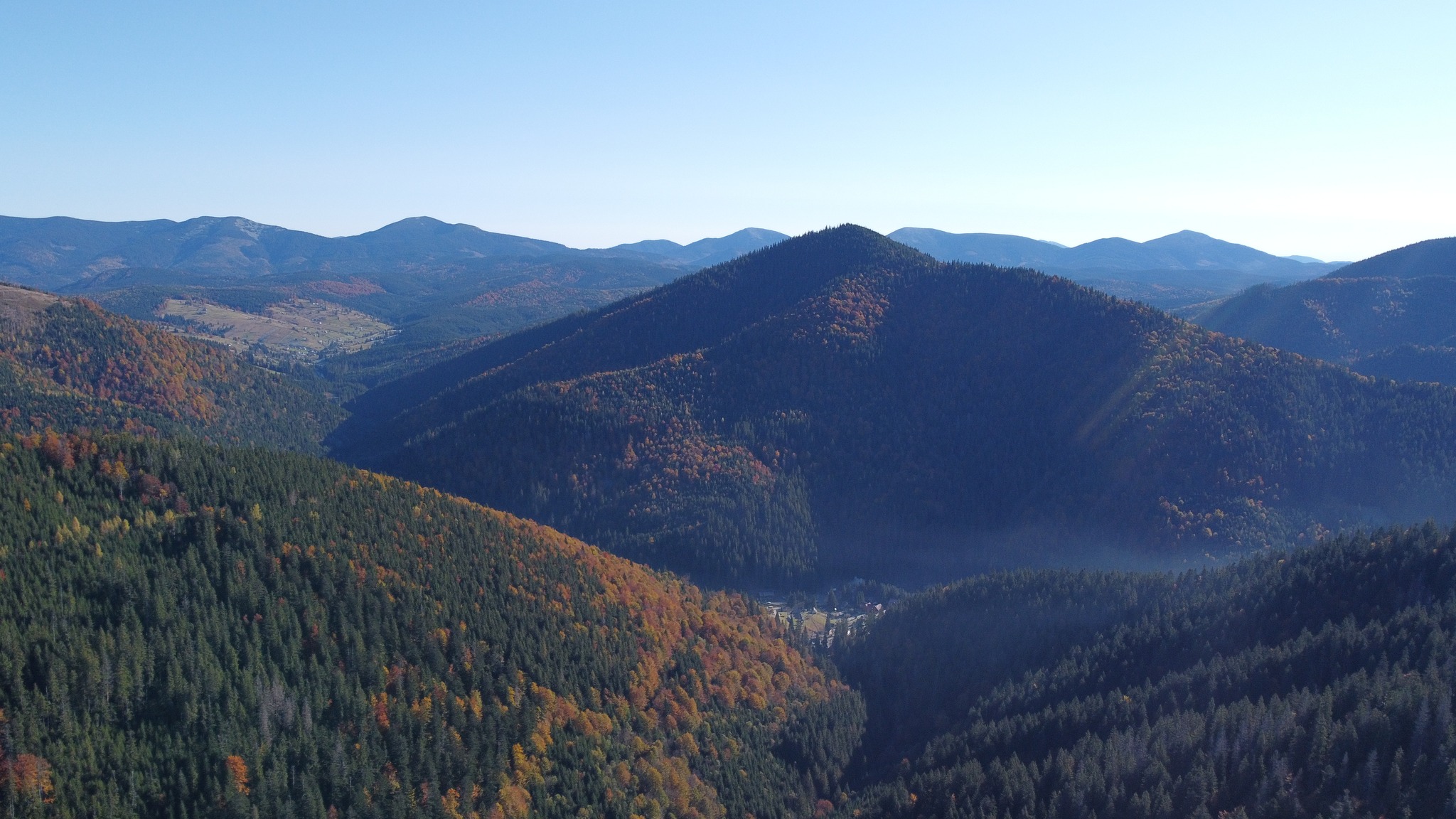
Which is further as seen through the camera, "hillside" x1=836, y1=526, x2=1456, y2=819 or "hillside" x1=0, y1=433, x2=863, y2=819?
"hillside" x1=836, y1=526, x2=1456, y2=819

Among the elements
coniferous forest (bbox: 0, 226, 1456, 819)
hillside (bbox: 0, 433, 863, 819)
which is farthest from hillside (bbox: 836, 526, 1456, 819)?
hillside (bbox: 0, 433, 863, 819)

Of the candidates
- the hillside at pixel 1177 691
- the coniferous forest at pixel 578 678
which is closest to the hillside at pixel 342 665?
the coniferous forest at pixel 578 678

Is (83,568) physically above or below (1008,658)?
above

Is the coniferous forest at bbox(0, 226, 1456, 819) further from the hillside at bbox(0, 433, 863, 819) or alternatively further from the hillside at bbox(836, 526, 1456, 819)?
the hillside at bbox(836, 526, 1456, 819)

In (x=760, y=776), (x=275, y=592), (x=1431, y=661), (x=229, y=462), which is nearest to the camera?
(x=1431, y=661)

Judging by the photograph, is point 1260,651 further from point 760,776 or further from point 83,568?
point 83,568

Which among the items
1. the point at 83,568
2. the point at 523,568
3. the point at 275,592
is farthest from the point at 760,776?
the point at 83,568
